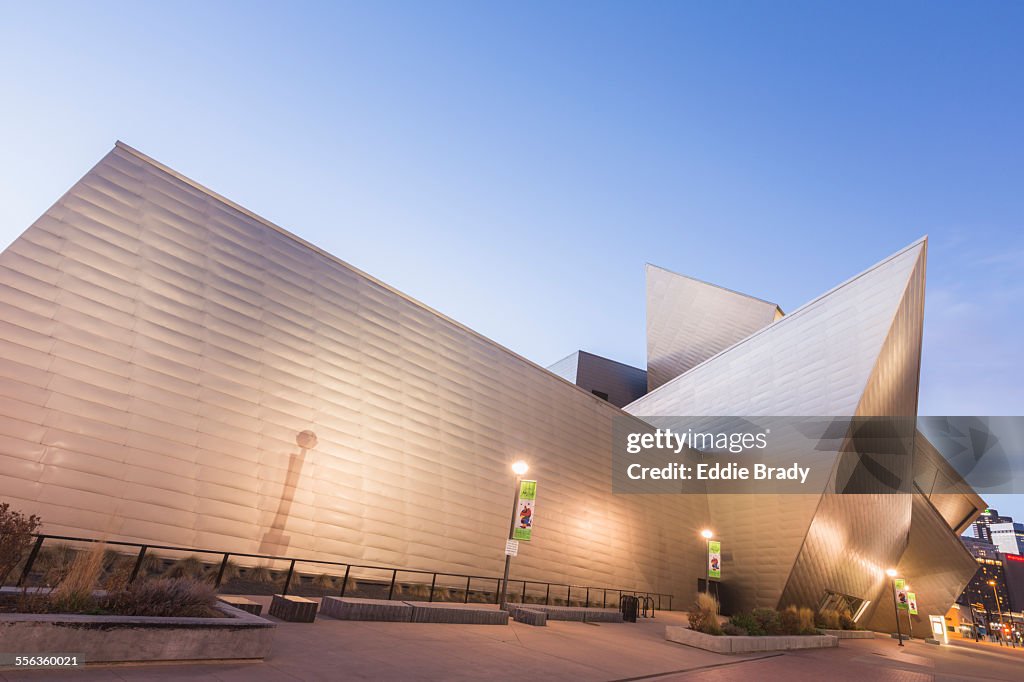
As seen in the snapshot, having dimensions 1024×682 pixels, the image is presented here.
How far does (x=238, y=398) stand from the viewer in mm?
15266

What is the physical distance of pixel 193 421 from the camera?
14250 mm

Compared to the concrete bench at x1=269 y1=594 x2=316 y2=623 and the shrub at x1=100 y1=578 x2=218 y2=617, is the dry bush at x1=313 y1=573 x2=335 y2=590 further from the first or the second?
the shrub at x1=100 y1=578 x2=218 y2=617

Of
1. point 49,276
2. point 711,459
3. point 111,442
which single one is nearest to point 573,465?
point 711,459

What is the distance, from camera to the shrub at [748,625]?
14666mm

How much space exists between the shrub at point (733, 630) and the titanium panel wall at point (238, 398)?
29.6 feet

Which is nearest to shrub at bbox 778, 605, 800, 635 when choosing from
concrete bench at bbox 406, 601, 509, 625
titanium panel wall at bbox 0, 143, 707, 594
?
titanium panel wall at bbox 0, 143, 707, 594

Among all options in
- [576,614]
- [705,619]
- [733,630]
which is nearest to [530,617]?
[576,614]

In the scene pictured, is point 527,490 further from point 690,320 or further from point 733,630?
point 690,320

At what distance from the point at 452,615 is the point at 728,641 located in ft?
23.6

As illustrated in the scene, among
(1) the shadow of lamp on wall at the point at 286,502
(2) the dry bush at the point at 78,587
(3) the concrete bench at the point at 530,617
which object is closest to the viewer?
(2) the dry bush at the point at 78,587

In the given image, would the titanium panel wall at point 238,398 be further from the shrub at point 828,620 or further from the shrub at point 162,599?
the shrub at point 828,620

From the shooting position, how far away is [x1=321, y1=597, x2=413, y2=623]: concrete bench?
9984 mm

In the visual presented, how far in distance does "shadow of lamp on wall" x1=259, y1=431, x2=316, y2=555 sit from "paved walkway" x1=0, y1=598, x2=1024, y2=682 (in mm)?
6292

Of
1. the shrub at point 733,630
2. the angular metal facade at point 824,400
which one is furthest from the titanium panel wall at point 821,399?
the shrub at point 733,630
